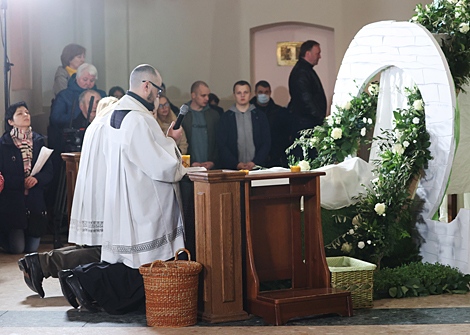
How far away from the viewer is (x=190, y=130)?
8945 mm

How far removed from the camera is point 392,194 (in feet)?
17.2

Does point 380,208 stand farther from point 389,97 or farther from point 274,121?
point 274,121

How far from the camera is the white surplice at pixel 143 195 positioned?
14.3ft

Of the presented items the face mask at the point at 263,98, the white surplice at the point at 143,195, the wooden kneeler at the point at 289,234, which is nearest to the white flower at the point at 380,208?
the wooden kneeler at the point at 289,234

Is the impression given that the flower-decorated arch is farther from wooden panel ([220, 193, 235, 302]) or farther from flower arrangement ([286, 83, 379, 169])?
wooden panel ([220, 193, 235, 302])

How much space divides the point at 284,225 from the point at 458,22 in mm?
2450

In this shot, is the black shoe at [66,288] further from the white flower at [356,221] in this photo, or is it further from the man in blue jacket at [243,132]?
the man in blue jacket at [243,132]

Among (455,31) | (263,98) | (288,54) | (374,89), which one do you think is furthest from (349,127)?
(288,54)

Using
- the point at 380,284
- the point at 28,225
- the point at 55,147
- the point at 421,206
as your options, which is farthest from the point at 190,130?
the point at 380,284

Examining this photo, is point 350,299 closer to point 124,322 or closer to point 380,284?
point 380,284

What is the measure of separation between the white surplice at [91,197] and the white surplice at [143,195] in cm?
67

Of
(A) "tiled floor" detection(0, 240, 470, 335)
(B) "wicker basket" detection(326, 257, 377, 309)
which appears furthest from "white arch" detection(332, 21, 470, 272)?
(B) "wicker basket" detection(326, 257, 377, 309)

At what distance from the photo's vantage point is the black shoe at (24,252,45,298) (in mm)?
4805

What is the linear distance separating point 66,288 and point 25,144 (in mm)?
3084
